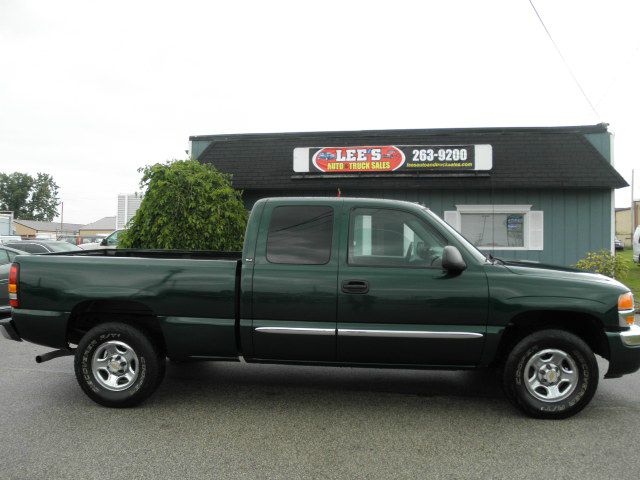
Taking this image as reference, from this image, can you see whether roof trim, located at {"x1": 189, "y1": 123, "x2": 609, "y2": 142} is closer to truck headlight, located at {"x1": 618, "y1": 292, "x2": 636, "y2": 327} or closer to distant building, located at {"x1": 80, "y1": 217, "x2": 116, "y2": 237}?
truck headlight, located at {"x1": 618, "y1": 292, "x2": 636, "y2": 327}

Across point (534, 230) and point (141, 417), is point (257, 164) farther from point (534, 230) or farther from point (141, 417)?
point (141, 417)

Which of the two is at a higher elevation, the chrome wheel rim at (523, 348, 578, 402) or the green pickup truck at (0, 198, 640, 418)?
the green pickup truck at (0, 198, 640, 418)

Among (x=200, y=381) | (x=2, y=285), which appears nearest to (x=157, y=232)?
(x=2, y=285)

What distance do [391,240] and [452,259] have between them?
1.99ft

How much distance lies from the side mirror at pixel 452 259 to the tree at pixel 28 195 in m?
119

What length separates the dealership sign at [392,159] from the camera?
12.6m

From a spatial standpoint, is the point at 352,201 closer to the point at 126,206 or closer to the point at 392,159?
the point at 392,159

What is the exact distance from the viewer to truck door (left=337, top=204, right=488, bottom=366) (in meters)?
4.39

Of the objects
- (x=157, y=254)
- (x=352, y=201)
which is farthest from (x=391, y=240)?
(x=157, y=254)

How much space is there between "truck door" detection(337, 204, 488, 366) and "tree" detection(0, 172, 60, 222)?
390 ft

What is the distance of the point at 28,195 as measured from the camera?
357ft

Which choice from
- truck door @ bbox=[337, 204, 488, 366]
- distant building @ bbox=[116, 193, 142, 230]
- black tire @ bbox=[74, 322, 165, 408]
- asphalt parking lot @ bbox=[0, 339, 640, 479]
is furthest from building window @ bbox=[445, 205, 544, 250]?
distant building @ bbox=[116, 193, 142, 230]

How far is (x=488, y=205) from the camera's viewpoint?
42.2 ft

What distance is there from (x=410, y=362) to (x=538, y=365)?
1086mm
